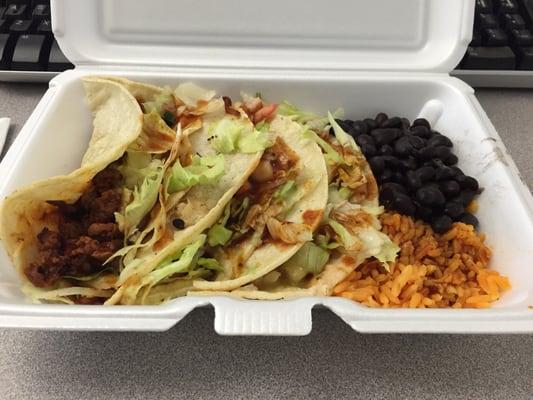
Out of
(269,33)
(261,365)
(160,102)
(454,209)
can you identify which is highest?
(269,33)

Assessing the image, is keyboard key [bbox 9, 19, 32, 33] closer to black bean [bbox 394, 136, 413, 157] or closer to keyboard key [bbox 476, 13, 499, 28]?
black bean [bbox 394, 136, 413, 157]

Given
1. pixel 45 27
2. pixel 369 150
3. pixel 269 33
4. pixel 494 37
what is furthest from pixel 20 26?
pixel 494 37

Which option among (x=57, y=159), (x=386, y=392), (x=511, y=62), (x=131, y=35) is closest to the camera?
(x=386, y=392)

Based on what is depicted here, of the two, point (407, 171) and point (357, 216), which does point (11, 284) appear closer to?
point (357, 216)

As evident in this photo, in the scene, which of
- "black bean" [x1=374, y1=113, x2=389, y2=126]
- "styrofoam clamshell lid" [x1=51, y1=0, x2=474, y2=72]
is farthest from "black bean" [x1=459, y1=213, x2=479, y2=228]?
"styrofoam clamshell lid" [x1=51, y1=0, x2=474, y2=72]

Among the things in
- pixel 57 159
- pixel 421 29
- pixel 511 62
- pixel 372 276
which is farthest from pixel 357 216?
pixel 511 62

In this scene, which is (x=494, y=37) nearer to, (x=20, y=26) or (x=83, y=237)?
(x=83, y=237)
